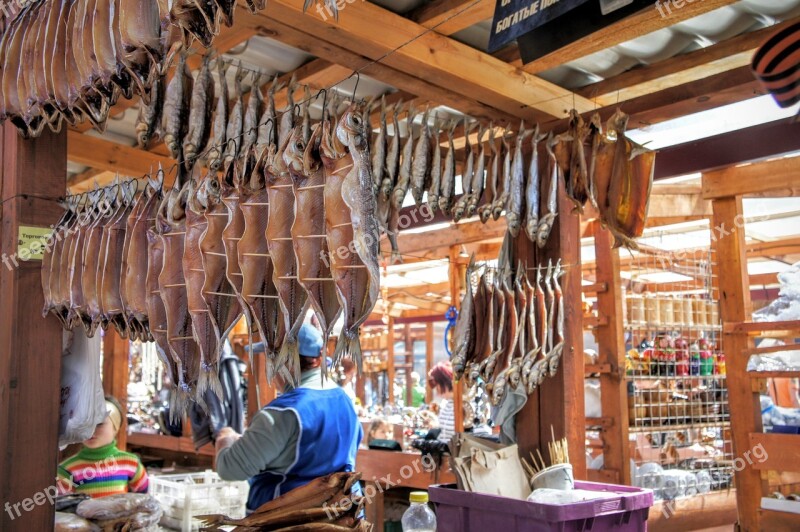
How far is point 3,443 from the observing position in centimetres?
292

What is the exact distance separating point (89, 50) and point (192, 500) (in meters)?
3.58

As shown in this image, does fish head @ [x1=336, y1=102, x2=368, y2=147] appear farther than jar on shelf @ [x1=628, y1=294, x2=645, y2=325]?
No

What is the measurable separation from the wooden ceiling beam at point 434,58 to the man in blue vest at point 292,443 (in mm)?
1668

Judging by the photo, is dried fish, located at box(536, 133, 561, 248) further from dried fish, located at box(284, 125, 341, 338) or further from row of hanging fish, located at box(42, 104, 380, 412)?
dried fish, located at box(284, 125, 341, 338)

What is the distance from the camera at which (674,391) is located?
582 cm

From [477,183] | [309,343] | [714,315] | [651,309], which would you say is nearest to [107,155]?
[309,343]

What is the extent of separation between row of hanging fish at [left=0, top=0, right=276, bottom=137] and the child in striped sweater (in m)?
2.45

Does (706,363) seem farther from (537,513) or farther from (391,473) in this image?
(537,513)

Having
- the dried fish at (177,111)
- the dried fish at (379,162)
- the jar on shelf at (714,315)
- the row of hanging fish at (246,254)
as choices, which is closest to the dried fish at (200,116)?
the dried fish at (177,111)

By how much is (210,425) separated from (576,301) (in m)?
2.83

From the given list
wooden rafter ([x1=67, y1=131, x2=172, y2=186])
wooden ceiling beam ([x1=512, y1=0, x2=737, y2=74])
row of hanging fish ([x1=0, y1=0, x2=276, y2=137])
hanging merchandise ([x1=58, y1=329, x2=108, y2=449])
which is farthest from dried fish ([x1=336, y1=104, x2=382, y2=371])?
wooden rafter ([x1=67, y1=131, x2=172, y2=186])

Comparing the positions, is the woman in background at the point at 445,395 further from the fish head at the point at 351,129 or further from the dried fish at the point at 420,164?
the fish head at the point at 351,129

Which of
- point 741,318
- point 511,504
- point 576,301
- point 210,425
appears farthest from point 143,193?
point 741,318

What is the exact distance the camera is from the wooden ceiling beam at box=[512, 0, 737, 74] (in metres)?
3.03
